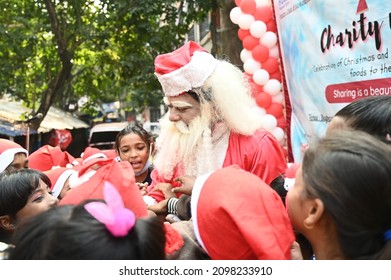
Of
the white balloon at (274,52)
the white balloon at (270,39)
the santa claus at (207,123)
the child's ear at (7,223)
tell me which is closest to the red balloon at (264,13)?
the white balloon at (270,39)

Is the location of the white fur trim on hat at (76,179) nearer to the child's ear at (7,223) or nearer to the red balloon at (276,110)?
the child's ear at (7,223)

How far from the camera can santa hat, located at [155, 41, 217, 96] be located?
250 cm

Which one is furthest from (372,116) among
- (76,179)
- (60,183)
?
(60,183)

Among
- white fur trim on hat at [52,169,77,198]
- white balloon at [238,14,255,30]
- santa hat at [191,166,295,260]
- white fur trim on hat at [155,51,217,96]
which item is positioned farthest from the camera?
white balloon at [238,14,255,30]

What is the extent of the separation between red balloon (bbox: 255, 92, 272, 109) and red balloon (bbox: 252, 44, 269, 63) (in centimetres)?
30

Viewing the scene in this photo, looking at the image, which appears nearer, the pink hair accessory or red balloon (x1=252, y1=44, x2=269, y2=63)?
the pink hair accessory

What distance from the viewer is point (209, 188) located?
148 cm

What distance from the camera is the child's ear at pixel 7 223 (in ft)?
7.40

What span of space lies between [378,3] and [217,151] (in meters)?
1.10

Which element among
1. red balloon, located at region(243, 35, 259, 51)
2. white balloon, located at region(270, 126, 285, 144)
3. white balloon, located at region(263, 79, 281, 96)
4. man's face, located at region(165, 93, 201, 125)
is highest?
red balloon, located at region(243, 35, 259, 51)

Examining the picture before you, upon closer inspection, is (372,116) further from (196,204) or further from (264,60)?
(264,60)

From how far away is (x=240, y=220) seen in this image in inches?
54.1

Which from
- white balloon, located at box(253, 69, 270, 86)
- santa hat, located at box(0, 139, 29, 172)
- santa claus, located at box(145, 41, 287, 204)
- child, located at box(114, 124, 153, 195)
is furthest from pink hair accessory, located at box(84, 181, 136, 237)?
white balloon, located at box(253, 69, 270, 86)

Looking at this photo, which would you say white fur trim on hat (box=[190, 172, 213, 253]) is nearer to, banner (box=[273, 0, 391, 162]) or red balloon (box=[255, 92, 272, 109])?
banner (box=[273, 0, 391, 162])
